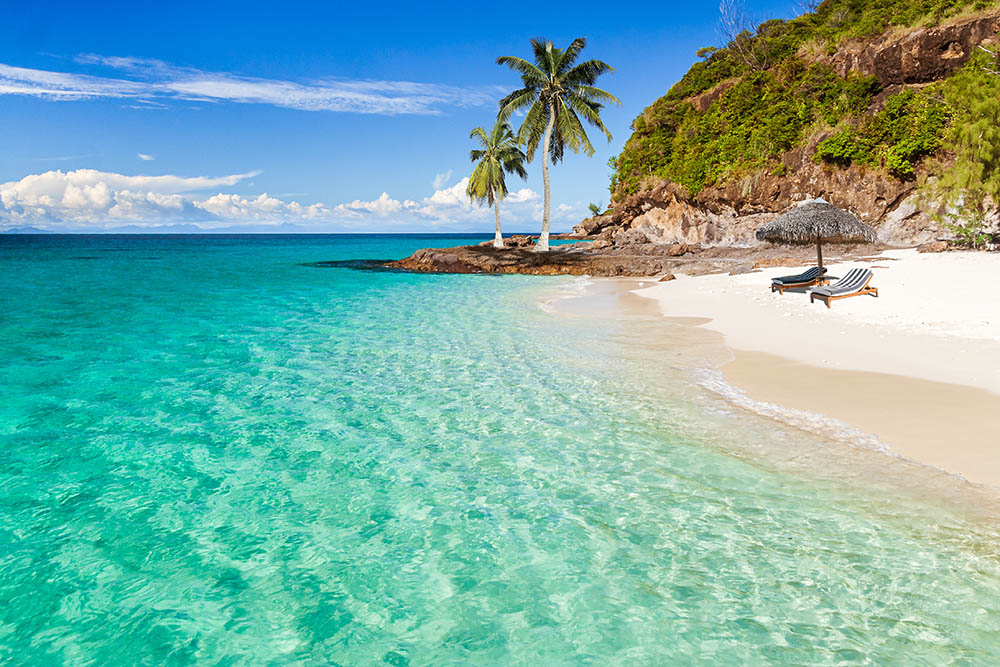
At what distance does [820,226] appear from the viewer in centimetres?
1563

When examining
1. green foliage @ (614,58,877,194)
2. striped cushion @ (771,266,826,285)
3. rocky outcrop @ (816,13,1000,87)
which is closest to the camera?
striped cushion @ (771,266,826,285)

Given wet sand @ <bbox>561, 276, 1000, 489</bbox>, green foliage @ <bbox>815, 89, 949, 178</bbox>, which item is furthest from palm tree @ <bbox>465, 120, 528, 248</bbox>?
wet sand @ <bbox>561, 276, 1000, 489</bbox>

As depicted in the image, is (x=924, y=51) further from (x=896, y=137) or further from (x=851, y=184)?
(x=851, y=184)

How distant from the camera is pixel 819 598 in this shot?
11.4 ft

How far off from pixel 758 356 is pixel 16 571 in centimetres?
919

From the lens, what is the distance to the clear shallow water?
3.30 m

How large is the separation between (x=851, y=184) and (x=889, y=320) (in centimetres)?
2049

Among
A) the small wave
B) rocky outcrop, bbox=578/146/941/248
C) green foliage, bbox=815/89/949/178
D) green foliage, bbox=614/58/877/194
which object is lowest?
the small wave

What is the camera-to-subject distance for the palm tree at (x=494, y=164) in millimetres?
44344

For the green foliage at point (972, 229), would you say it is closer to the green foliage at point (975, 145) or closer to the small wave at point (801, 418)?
the green foliage at point (975, 145)

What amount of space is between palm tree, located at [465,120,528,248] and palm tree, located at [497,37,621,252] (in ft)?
26.9

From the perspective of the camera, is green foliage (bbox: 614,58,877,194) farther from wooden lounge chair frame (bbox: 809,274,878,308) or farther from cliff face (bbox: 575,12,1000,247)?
wooden lounge chair frame (bbox: 809,274,878,308)

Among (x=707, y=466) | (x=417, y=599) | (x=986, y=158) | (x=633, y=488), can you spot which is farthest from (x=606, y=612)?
(x=986, y=158)

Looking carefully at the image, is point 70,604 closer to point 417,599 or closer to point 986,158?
point 417,599
